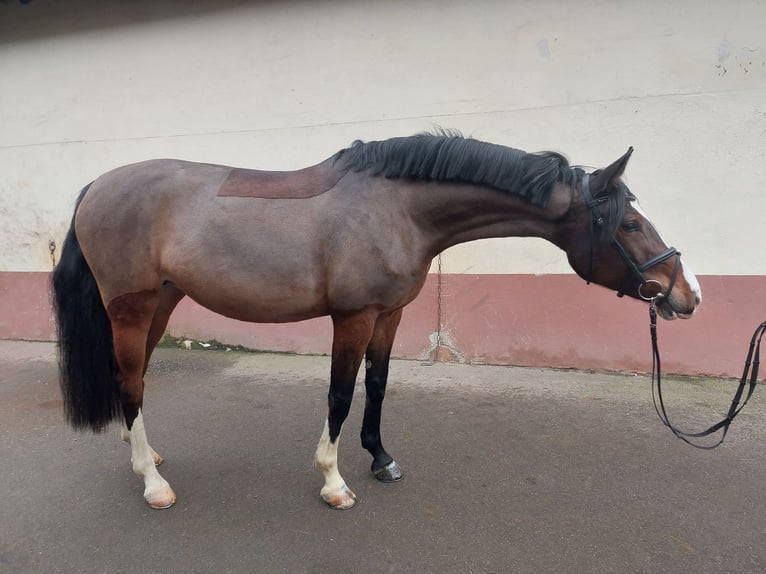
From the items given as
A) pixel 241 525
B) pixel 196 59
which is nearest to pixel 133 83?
pixel 196 59

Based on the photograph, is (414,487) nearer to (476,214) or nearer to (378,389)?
(378,389)

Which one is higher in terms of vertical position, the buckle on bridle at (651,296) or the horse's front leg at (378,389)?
the buckle on bridle at (651,296)

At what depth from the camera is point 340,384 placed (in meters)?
2.07

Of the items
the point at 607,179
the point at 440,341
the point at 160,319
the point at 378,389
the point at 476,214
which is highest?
the point at 607,179

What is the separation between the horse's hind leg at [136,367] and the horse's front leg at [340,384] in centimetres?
78

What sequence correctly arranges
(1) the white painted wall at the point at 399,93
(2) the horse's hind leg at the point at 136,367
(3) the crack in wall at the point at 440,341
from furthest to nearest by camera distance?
(3) the crack in wall at the point at 440,341 → (1) the white painted wall at the point at 399,93 → (2) the horse's hind leg at the point at 136,367

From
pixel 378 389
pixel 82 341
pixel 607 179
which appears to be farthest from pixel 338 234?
pixel 82 341

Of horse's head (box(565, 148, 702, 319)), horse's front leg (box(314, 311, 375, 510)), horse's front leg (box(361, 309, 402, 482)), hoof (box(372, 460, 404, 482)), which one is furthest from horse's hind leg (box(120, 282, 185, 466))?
horse's head (box(565, 148, 702, 319))

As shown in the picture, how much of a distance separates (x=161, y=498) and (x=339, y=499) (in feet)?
2.84

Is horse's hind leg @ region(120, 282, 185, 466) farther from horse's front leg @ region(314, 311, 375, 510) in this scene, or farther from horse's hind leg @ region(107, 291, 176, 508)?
horse's front leg @ region(314, 311, 375, 510)

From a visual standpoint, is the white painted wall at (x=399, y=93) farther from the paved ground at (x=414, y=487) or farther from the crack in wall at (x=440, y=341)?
the paved ground at (x=414, y=487)

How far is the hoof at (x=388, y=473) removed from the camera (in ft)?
7.59

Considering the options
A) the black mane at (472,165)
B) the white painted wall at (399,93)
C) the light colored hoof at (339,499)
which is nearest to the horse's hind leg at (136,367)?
the light colored hoof at (339,499)

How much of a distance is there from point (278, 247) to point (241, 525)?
1.27 meters
